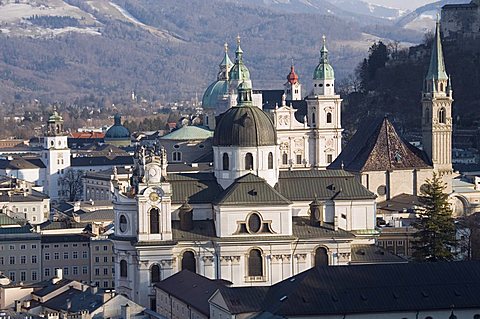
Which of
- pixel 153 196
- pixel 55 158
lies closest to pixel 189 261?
pixel 153 196

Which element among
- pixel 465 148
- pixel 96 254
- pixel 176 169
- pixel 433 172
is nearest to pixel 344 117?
pixel 465 148

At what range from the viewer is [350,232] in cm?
6519

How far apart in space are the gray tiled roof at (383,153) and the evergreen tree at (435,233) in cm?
1348

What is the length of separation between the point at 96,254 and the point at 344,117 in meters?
58.1

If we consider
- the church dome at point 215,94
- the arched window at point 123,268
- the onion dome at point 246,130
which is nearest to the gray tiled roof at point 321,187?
the onion dome at point 246,130

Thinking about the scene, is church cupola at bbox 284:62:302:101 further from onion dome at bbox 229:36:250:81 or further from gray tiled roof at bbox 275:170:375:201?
gray tiled roof at bbox 275:170:375:201

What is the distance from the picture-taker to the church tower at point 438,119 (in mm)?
82312

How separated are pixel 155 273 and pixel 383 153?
21347 millimetres

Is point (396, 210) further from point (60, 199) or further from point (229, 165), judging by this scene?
point (60, 199)

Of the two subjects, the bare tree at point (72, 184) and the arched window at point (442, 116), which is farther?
the bare tree at point (72, 184)

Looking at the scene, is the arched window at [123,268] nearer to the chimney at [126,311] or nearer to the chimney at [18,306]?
the chimney at [18,306]

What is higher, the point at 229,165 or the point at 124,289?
the point at 229,165

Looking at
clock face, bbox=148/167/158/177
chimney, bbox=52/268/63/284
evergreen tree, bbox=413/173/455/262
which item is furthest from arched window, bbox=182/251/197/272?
evergreen tree, bbox=413/173/455/262

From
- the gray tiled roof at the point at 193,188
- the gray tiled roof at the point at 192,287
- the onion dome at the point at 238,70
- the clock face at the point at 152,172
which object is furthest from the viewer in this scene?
the onion dome at the point at 238,70
